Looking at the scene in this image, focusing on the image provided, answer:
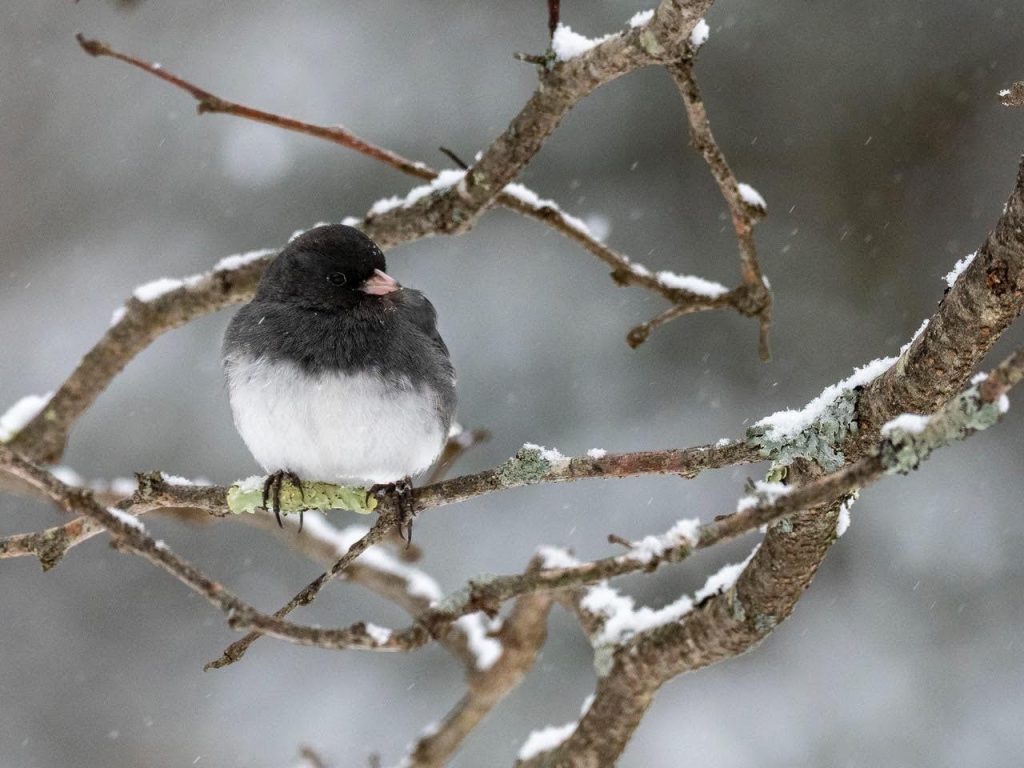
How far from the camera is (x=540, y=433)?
420 centimetres

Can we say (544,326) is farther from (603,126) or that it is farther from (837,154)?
(837,154)

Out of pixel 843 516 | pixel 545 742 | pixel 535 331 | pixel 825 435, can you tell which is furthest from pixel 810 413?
pixel 535 331

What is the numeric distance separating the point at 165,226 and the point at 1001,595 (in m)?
3.47

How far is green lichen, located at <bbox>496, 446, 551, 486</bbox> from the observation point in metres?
1.69

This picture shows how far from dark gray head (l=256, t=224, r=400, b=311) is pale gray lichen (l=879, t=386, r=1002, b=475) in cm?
151

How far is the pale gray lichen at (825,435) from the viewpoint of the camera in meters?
1.60

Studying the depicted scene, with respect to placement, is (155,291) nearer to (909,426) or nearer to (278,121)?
(278,121)

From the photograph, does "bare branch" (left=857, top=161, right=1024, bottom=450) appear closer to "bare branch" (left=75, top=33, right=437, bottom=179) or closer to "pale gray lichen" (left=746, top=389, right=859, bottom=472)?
"pale gray lichen" (left=746, top=389, right=859, bottom=472)

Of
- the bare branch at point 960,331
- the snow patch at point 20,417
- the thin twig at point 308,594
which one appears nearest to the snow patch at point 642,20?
the bare branch at point 960,331

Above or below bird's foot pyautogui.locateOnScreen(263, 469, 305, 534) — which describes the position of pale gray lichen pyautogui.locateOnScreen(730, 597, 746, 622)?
below

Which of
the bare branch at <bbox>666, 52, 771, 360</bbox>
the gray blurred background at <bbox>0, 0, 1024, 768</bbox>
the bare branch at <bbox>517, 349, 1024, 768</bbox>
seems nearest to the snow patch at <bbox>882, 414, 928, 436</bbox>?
the bare branch at <bbox>517, 349, 1024, 768</bbox>

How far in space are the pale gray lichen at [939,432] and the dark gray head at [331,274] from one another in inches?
59.4

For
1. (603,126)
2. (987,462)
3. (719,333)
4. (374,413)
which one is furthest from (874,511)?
(374,413)

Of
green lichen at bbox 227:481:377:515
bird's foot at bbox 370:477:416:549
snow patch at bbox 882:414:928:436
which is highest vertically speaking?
green lichen at bbox 227:481:377:515
